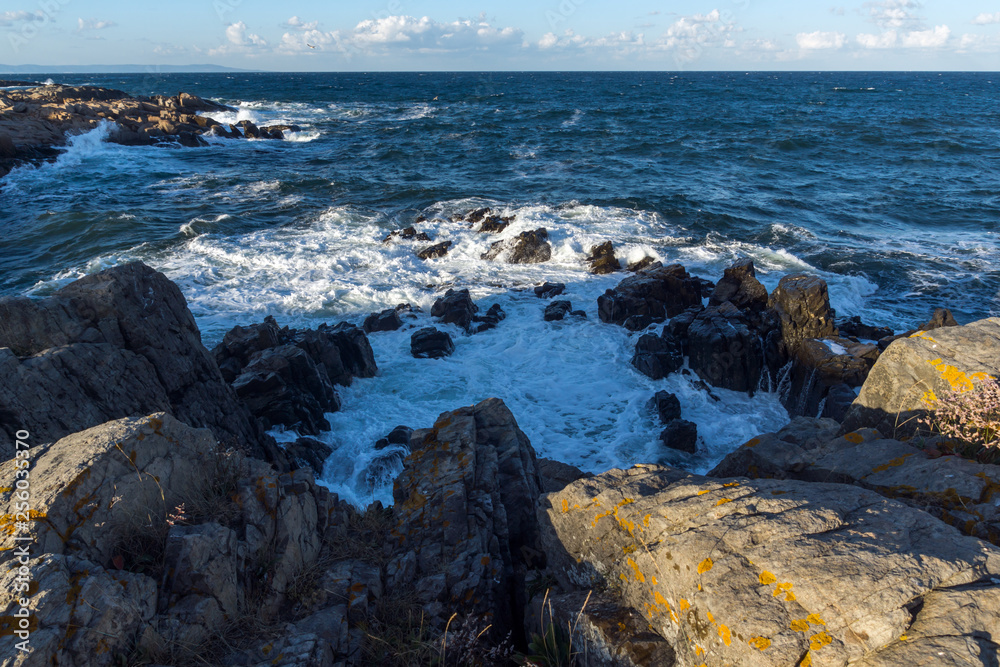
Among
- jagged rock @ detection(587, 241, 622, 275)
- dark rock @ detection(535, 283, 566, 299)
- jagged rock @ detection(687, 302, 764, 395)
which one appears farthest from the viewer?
jagged rock @ detection(587, 241, 622, 275)

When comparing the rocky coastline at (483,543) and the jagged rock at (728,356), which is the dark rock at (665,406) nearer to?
the jagged rock at (728,356)

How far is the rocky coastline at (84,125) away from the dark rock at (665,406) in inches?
1682

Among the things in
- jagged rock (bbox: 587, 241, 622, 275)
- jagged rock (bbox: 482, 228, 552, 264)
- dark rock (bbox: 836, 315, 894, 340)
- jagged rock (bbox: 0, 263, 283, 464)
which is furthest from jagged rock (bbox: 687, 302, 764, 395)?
jagged rock (bbox: 0, 263, 283, 464)

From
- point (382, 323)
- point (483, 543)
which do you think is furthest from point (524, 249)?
point (483, 543)

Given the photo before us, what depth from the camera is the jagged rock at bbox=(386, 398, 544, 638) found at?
4684 millimetres

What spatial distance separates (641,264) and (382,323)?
34.1ft

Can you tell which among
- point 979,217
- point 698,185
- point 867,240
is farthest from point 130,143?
point 979,217

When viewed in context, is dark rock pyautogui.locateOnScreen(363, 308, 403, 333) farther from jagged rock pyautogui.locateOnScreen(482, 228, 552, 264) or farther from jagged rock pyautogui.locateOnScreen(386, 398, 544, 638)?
jagged rock pyautogui.locateOnScreen(386, 398, 544, 638)

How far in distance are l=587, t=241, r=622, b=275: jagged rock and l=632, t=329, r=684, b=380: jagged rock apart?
6.62 metres

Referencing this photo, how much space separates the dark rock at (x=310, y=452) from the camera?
10203 mm

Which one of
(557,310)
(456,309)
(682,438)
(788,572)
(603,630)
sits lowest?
(682,438)

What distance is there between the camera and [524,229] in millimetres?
24594

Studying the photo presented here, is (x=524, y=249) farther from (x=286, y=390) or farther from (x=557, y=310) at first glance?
(x=286, y=390)

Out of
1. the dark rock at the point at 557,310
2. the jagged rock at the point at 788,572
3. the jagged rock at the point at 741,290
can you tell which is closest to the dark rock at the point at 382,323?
the dark rock at the point at 557,310
